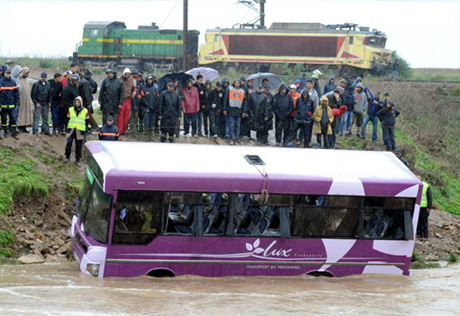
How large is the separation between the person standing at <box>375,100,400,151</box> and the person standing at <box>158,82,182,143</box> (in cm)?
705

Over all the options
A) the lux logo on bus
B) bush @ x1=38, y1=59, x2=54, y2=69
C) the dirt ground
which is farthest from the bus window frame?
bush @ x1=38, y1=59, x2=54, y2=69

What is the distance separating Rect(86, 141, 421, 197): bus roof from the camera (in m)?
12.9

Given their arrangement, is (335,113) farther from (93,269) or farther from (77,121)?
(93,269)

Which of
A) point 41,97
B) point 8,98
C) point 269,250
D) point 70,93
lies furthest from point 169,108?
point 269,250

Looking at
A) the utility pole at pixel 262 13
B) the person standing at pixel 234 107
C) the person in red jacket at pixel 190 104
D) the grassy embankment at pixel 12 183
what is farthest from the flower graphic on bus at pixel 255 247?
the utility pole at pixel 262 13

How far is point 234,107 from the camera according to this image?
73.6 feet

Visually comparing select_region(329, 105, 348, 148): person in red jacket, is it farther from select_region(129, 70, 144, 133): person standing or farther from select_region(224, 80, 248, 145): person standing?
select_region(129, 70, 144, 133): person standing

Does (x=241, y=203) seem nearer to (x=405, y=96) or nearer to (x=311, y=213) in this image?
(x=311, y=213)

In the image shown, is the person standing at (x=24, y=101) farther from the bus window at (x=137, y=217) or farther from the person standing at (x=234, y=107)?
the bus window at (x=137, y=217)

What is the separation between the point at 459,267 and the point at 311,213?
5669 mm

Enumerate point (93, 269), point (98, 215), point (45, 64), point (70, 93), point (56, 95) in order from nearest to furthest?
point (93, 269) → point (98, 215) → point (70, 93) → point (56, 95) → point (45, 64)

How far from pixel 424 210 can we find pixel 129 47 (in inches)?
1491

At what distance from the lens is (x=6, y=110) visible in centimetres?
1889

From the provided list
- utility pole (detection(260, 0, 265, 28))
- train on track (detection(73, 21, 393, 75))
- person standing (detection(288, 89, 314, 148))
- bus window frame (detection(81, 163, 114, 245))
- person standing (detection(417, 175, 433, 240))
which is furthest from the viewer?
utility pole (detection(260, 0, 265, 28))
